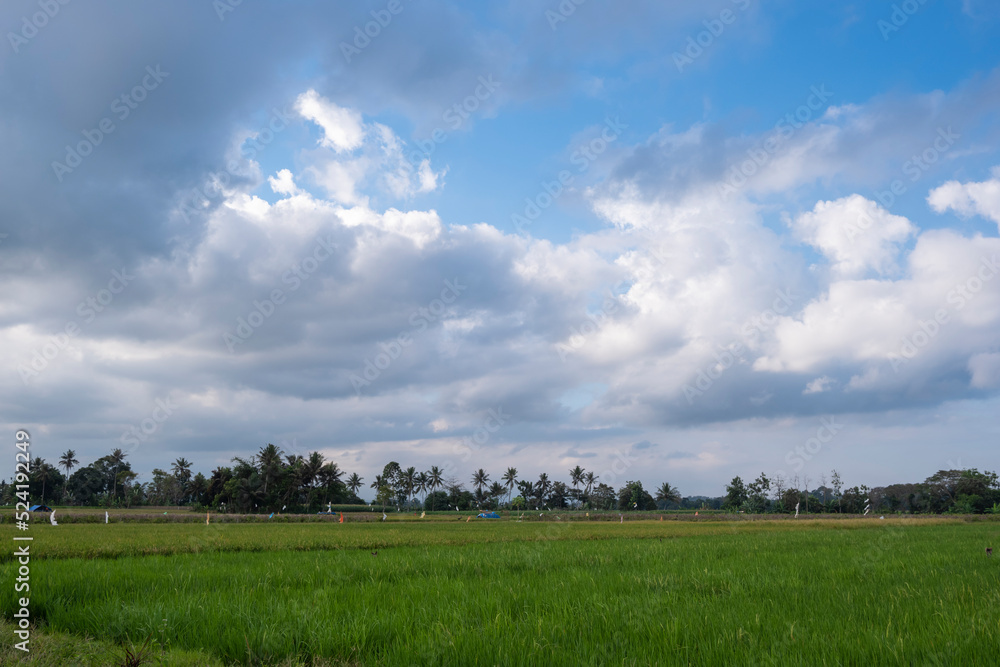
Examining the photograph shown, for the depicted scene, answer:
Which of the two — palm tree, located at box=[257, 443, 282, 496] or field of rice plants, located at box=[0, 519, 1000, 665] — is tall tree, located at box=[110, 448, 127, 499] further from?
field of rice plants, located at box=[0, 519, 1000, 665]

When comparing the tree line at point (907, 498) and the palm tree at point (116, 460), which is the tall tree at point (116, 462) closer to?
the palm tree at point (116, 460)

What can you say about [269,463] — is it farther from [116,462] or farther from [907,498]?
[907,498]

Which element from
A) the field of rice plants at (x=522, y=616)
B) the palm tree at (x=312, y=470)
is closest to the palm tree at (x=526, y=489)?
the palm tree at (x=312, y=470)

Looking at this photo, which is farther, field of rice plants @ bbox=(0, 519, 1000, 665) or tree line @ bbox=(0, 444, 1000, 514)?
tree line @ bbox=(0, 444, 1000, 514)

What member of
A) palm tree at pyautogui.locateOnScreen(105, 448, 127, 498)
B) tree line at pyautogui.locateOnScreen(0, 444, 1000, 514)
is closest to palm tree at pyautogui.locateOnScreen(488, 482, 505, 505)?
tree line at pyautogui.locateOnScreen(0, 444, 1000, 514)

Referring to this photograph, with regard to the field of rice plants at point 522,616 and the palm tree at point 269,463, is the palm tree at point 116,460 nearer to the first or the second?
the palm tree at point 269,463

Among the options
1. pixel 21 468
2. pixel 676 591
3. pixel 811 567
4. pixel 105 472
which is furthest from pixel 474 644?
pixel 105 472

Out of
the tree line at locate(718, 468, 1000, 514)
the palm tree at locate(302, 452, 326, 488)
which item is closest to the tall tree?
the palm tree at locate(302, 452, 326, 488)

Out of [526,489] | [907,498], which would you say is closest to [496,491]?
[526,489]

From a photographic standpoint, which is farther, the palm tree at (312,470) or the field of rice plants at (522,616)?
the palm tree at (312,470)

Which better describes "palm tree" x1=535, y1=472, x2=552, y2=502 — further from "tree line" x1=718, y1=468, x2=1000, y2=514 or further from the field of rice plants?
the field of rice plants

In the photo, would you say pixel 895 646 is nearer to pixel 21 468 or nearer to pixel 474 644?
pixel 474 644

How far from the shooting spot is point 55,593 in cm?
801

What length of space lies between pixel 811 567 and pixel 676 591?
18.1 feet
